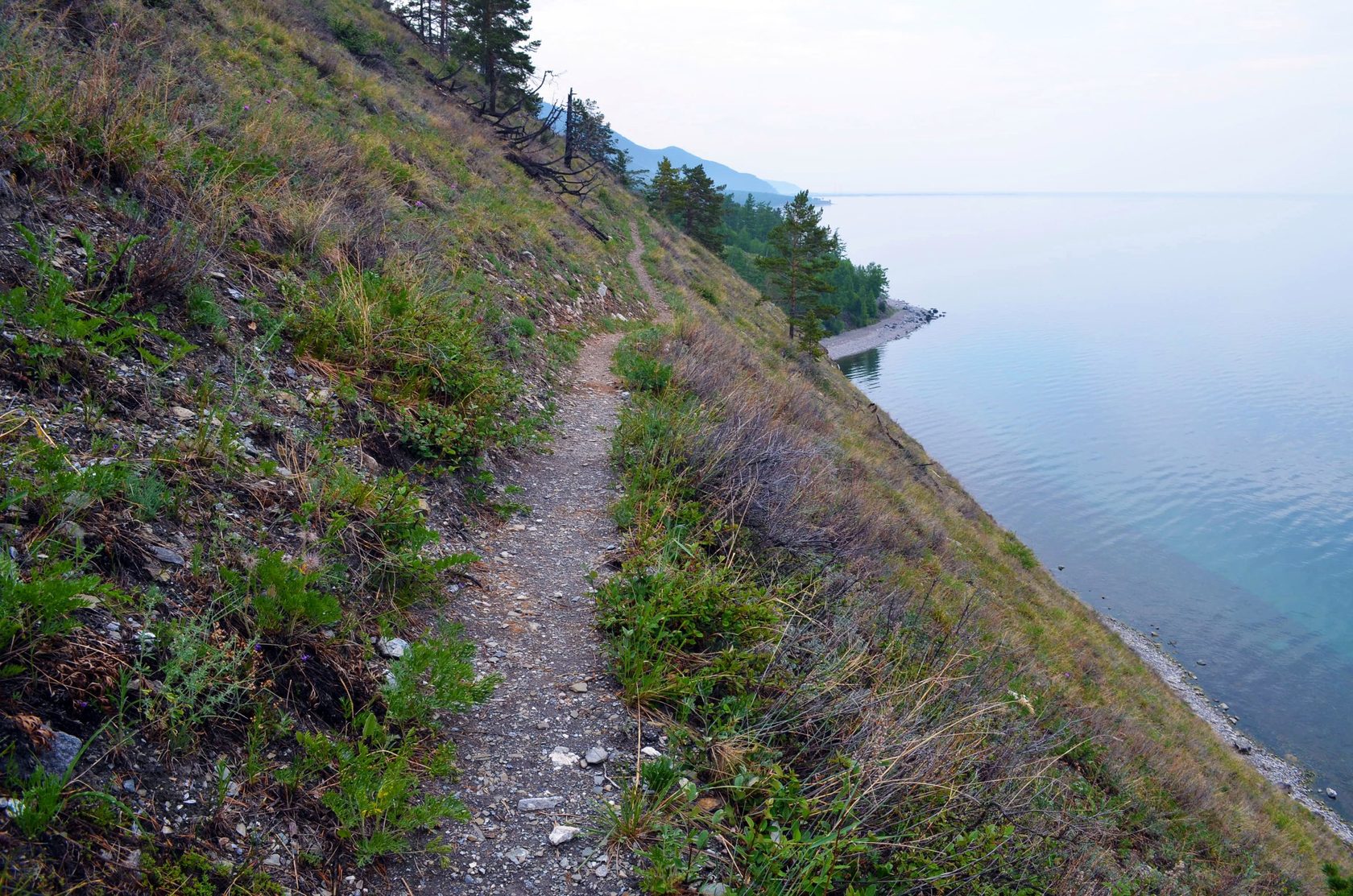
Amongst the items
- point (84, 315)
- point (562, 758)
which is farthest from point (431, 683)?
point (84, 315)

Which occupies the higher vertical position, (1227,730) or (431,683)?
(431,683)

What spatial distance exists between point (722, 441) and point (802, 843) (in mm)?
4396

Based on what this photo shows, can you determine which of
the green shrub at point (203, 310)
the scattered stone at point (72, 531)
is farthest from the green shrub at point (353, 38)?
the scattered stone at point (72, 531)

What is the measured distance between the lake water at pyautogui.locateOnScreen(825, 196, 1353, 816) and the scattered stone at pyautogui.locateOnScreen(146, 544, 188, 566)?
2619 centimetres

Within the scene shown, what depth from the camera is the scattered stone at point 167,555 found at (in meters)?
3.04

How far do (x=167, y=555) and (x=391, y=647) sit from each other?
109cm

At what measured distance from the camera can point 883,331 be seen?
8131cm

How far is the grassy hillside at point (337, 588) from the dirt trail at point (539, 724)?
0.48ft

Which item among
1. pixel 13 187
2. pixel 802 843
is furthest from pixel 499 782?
pixel 13 187

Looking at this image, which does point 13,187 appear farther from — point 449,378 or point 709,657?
point 709,657

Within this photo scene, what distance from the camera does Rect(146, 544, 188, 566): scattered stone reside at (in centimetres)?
304

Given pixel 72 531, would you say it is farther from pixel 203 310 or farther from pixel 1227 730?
pixel 1227 730

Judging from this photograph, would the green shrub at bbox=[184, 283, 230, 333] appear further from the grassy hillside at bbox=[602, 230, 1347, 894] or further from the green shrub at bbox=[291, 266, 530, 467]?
the grassy hillside at bbox=[602, 230, 1347, 894]

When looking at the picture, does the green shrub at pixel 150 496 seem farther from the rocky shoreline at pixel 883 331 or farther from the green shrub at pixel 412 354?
the rocky shoreline at pixel 883 331
